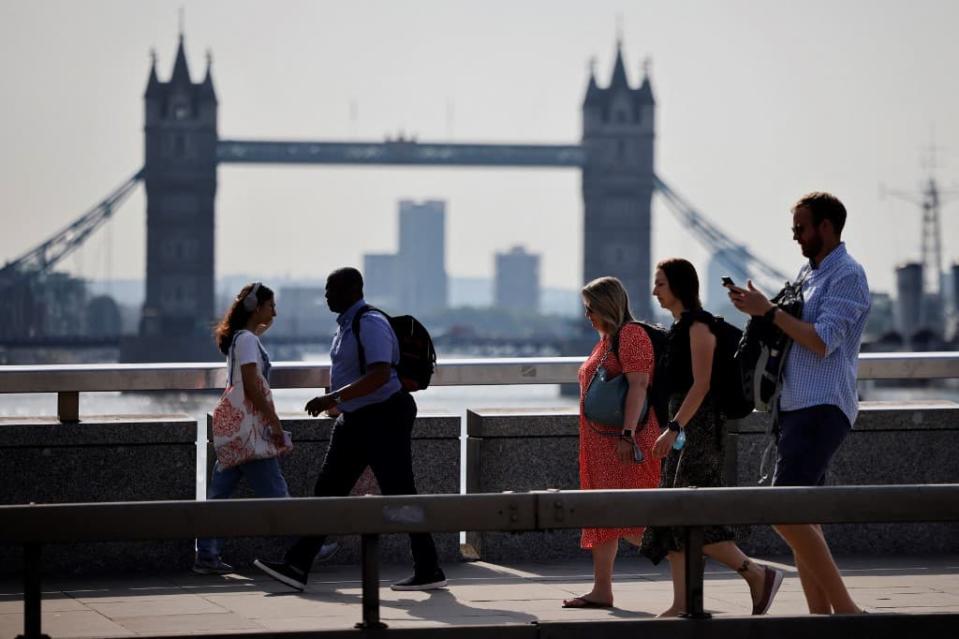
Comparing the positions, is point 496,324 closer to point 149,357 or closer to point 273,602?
point 149,357

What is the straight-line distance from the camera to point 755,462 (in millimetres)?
6508

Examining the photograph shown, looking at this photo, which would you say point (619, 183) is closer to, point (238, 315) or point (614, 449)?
point (238, 315)

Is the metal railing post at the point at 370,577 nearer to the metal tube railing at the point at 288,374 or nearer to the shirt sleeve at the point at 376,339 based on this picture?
the shirt sleeve at the point at 376,339

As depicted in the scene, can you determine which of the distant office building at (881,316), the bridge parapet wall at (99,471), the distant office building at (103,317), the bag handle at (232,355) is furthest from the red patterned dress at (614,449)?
the distant office building at (103,317)

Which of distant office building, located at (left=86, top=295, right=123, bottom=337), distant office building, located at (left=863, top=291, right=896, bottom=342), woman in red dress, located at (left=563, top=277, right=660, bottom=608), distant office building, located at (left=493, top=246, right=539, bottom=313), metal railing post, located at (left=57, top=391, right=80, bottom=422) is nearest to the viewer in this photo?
woman in red dress, located at (left=563, top=277, right=660, bottom=608)

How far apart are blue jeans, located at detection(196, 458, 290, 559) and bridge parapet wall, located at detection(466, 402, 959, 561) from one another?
73 cm

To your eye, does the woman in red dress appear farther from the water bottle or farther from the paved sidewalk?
the water bottle

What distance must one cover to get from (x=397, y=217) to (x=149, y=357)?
98949mm

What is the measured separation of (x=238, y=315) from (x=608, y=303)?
1369 mm

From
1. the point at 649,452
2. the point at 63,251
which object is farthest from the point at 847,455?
the point at 63,251

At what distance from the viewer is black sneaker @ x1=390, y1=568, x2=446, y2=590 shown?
18.6 feet

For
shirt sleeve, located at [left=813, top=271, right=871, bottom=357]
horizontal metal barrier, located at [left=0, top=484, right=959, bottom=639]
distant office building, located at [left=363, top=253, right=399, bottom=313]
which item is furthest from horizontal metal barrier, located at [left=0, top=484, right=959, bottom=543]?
distant office building, located at [left=363, top=253, right=399, bottom=313]

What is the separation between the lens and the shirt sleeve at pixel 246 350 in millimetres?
5988

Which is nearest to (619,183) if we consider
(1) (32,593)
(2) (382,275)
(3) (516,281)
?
(3) (516,281)
